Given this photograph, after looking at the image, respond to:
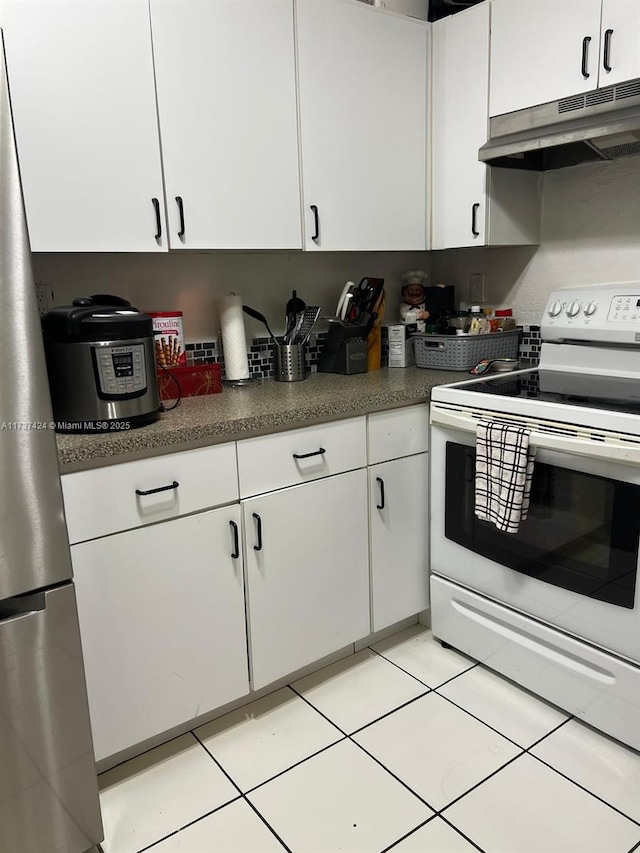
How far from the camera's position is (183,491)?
1.61m

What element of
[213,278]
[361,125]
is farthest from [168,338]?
[361,125]

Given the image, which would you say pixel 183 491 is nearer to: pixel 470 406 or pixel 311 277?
pixel 470 406

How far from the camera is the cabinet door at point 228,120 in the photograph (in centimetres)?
174

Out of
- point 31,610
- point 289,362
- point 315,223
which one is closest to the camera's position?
point 31,610

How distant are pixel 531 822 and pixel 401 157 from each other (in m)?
2.06

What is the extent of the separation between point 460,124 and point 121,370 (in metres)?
1.51

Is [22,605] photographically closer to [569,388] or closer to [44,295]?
[44,295]

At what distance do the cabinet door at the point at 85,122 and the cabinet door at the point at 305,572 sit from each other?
0.87 m

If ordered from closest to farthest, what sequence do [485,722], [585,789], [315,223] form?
[585,789] → [485,722] → [315,223]

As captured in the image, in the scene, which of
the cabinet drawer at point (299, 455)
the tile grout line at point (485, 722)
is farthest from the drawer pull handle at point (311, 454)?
the tile grout line at point (485, 722)

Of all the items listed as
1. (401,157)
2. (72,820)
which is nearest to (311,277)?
(401,157)

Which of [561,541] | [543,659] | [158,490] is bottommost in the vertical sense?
[543,659]

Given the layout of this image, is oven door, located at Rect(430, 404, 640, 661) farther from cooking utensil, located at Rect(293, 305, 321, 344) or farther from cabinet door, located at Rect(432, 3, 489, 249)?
cabinet door, located at Rect(432, 3, 489, 249)

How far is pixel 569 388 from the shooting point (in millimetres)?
1888
